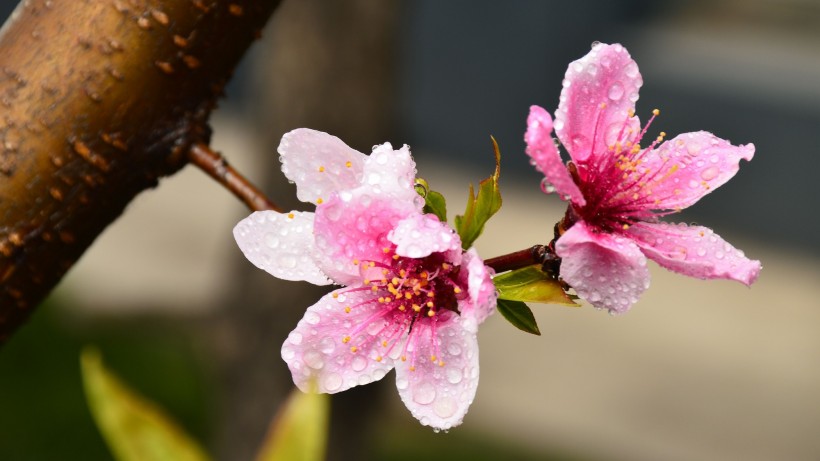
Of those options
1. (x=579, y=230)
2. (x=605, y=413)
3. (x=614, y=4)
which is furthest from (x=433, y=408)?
(x=614, y=4)

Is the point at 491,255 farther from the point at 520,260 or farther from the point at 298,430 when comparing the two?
the point at 520,260

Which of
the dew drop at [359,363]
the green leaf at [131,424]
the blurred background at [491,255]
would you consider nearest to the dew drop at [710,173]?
the dew drop at [359,363]

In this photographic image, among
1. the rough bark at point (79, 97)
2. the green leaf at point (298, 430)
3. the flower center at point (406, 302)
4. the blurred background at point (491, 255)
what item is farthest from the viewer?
the blurred background at point (491, 255)

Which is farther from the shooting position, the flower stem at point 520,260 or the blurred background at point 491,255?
the blurred background at point 491,255

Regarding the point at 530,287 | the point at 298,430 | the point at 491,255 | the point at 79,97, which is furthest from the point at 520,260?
the point at 491,255

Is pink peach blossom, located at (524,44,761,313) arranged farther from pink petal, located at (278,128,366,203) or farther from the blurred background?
the blurred background

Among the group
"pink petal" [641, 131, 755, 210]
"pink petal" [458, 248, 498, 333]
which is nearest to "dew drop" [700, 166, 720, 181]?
"pink petal" [641, 131, 755, 210]

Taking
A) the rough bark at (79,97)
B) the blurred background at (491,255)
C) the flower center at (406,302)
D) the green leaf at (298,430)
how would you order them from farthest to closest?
the blurred background at (491,255) < the green leaf at (298,430) < the rough bark at (79,97) < the flower center at (406,302)

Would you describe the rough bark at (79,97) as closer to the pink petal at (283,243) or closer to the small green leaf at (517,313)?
the pink petal at (283,243)
